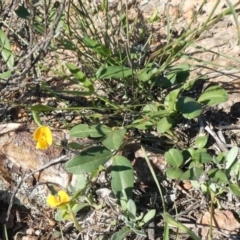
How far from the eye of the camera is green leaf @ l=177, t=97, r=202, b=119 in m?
1.54

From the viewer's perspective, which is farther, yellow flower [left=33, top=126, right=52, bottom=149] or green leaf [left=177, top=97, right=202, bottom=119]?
green leaf [left=177, top=97, right=202, bottom=119]

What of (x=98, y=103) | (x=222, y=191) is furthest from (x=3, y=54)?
(x=222, y=191)

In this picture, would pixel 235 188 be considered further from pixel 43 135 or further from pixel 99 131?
pixel 43 135

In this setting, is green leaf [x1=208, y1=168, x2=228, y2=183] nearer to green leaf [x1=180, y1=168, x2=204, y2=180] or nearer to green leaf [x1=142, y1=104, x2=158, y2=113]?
green leaf [x1=180, y1=168, x2=204, y2=180]

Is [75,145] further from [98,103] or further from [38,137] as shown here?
[98,103]

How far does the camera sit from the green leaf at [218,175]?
153 centimetres

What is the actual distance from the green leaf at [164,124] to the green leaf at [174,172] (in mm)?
138

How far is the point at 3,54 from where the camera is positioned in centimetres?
176

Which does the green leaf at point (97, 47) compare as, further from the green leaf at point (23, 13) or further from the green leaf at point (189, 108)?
the green leaf at point (189, 108)

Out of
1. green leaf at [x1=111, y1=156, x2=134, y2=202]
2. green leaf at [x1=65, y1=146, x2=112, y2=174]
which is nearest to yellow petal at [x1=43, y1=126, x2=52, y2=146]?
green leaf at [x1=65, y1=146, x2=112, y2=174]

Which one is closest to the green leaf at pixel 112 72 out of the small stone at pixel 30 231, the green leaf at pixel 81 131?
the green leaf at pixel 81 131

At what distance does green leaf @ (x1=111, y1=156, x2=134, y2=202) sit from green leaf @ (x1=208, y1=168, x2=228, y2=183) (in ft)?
0.82

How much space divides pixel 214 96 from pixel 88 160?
46 cm

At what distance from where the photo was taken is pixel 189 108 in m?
1.56
